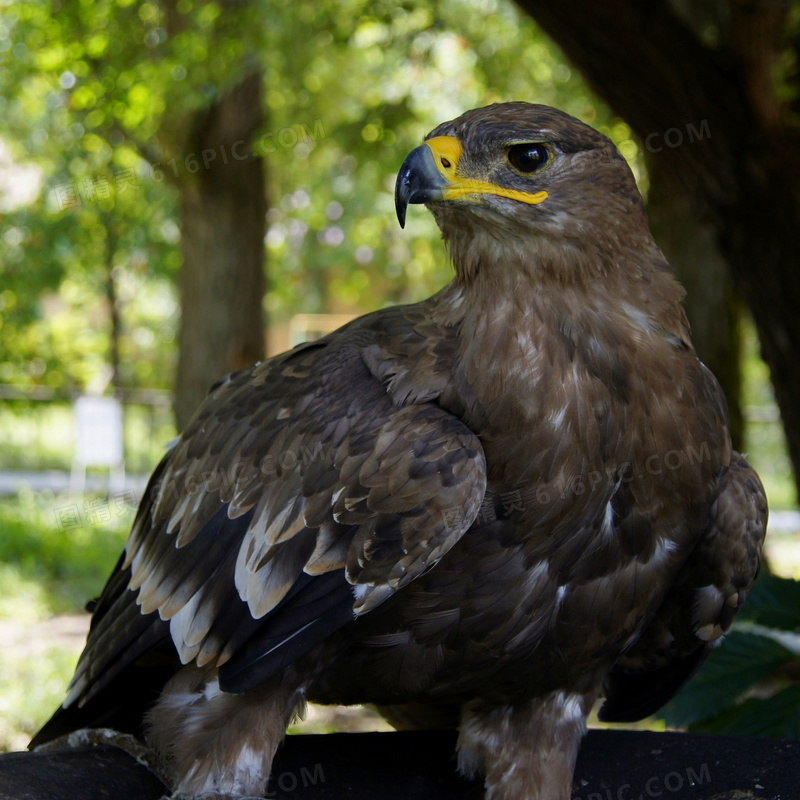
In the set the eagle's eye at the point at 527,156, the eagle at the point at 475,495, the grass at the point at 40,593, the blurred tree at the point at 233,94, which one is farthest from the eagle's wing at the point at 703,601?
the blurred tree at the point at 233,94

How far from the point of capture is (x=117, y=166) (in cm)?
1091

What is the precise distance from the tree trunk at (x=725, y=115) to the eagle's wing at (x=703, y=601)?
1.59 m

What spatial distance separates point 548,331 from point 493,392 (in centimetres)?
21

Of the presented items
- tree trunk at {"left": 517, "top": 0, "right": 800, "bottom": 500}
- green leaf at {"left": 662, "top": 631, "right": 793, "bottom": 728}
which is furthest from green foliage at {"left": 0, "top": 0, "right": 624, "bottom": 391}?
green leaf at {"left": 662, "top": 631, "right": 793, "bottom": 728}

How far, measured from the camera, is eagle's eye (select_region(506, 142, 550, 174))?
7.54 ft

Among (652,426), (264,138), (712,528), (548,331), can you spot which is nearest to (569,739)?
(712,528)

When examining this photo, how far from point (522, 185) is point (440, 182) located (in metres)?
0.21

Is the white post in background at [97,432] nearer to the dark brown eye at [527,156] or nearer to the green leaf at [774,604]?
the green leaf at [774,604]

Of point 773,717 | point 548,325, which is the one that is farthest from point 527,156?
point 773,717

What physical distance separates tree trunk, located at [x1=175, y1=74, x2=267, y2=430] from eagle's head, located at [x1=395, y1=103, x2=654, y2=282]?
A: 6.34 metres

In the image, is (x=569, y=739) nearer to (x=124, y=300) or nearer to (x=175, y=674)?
(x=175, y=674)

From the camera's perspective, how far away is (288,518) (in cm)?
246

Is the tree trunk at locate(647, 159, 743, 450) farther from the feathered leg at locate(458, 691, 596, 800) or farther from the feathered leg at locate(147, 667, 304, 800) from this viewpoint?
the feathered leg at locate(147, 667, 304, 800)

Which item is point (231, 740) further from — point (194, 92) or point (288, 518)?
point (194, 92)
